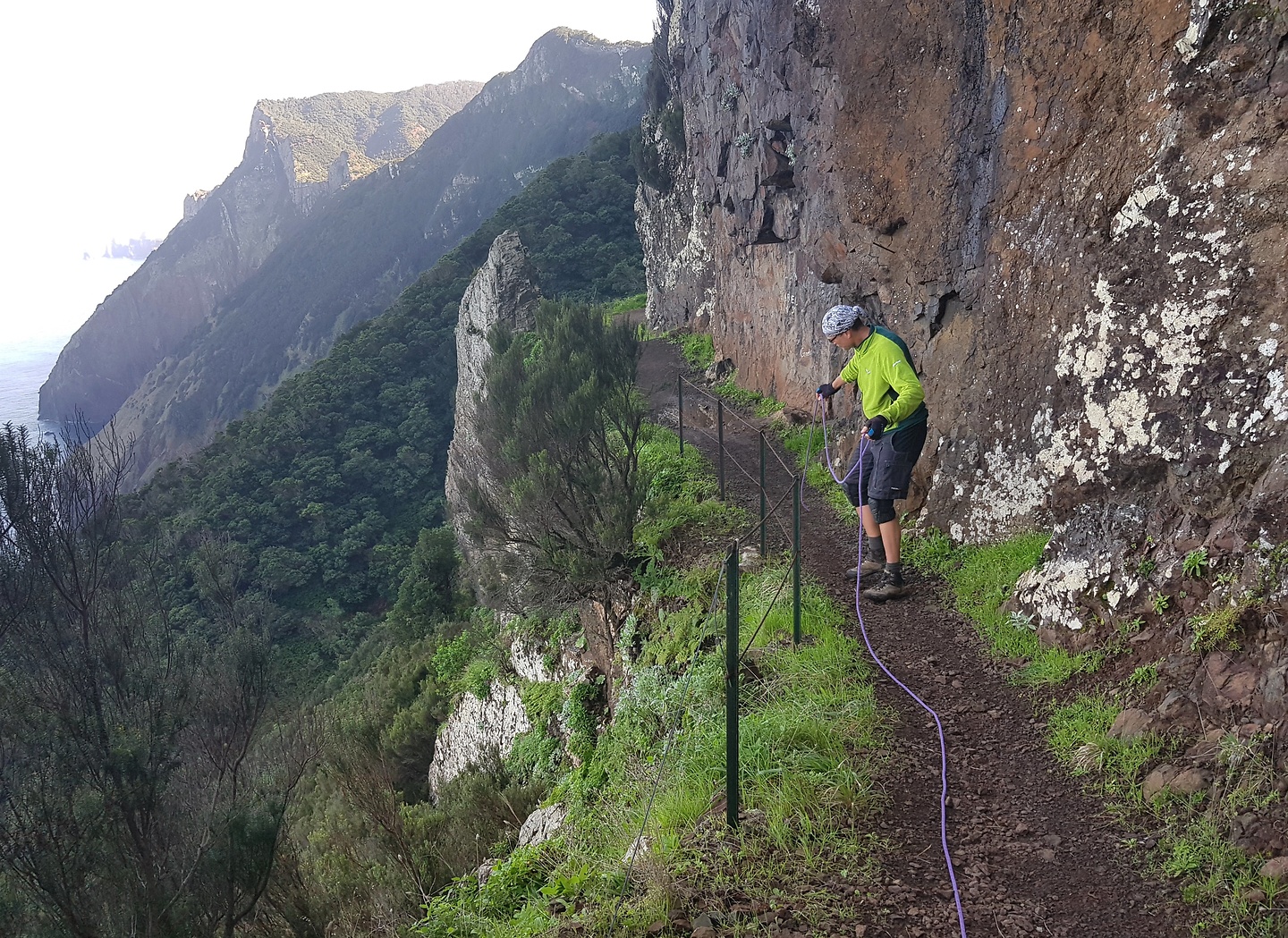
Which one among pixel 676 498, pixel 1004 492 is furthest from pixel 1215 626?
pixel 676 498

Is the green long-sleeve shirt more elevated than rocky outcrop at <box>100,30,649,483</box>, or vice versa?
rocky outcrop at <box>100,30,649,483</box>

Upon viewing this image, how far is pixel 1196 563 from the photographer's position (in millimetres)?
3229

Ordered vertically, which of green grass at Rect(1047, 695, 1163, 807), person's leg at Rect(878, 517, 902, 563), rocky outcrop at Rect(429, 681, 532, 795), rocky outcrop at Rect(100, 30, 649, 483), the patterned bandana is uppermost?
rocky outcrop at Rect(100, 30, 649, 483)

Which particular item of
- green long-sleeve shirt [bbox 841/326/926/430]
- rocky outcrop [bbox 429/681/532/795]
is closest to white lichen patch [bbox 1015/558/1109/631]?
green long-sleeve shirt [bbox 841/326/926/430]

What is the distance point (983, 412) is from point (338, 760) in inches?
364

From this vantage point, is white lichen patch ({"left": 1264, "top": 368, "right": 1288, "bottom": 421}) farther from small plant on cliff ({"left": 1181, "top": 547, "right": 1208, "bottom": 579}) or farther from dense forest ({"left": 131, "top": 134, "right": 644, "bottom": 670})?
dense forest ({"left": 131, "top": 134, "right": 644, "bottom": 670})

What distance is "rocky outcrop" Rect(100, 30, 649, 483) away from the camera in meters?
73.8

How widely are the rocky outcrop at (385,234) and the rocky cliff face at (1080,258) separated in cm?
6842

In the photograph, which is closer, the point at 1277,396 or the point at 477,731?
the point at 1277,396

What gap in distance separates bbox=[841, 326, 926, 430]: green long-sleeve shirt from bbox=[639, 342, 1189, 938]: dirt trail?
1370mm

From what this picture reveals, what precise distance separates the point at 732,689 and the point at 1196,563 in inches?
88.7

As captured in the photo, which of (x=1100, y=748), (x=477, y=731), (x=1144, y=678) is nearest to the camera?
(x=1100, y=748)

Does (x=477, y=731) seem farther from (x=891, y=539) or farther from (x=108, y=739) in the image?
(x=891, y=539)

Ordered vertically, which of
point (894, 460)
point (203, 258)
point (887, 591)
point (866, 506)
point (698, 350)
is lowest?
point (887, 591)
